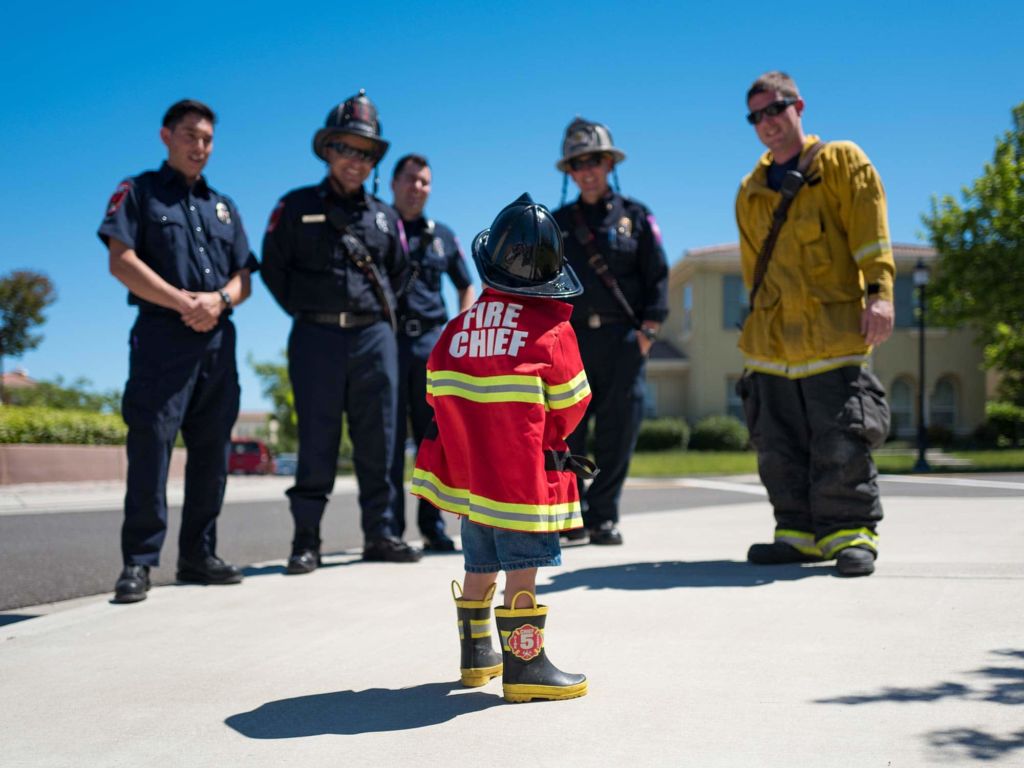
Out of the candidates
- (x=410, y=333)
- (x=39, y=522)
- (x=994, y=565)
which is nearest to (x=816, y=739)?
(x=994, y=565)

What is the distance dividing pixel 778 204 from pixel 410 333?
2533 mm

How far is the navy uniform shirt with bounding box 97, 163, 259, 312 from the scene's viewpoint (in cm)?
477

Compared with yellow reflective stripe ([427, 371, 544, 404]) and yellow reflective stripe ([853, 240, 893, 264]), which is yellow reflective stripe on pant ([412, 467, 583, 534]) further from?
yellow reflective stripe ([853, 240, 893, 264])

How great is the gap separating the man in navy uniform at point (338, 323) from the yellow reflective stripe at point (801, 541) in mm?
2128

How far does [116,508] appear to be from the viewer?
36.3 ft

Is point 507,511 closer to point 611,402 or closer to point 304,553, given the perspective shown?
point 304,553

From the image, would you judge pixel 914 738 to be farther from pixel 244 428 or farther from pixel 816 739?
pixel 244 428

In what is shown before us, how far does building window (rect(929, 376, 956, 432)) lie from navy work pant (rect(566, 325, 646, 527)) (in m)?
32.1

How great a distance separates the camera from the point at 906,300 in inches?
1345

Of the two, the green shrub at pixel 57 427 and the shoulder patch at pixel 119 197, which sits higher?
the shoulder patch at pixel 119 197

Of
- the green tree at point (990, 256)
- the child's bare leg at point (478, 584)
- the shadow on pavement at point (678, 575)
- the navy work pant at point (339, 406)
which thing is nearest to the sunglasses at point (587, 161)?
the navy work pant at point (339, 406)

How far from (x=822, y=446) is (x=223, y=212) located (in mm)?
3364

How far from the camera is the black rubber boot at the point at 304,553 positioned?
5289 mm

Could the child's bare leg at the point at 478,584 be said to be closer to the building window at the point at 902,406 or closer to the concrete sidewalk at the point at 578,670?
the concrete sidewalk at the point at 578,670
